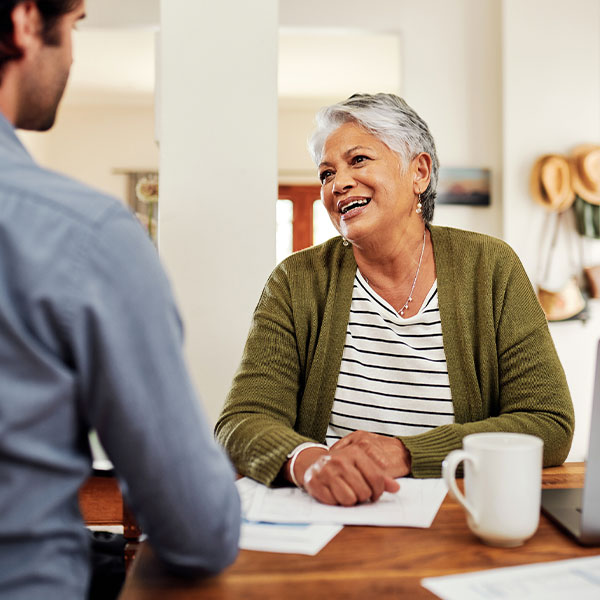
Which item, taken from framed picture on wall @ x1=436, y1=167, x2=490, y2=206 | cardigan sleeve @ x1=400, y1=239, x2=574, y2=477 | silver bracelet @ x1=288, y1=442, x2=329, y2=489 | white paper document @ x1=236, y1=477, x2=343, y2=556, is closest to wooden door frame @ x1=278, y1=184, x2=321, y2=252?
framed picture on wall @ x1=436, y1=167, x2=490, y2=206

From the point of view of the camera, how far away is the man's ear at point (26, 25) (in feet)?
1.89

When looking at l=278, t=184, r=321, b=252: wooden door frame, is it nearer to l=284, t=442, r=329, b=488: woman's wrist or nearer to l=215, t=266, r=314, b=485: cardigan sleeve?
l=215, t=266, r=314, b=485: cardigan sleeve

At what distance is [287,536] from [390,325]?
0.70m

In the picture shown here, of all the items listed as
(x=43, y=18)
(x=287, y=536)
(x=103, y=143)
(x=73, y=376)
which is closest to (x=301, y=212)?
(x=103, y=143)

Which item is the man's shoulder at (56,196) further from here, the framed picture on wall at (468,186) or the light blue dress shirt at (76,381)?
the framed picture on wall at (468,186)

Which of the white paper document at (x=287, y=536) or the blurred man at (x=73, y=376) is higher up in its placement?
the blurred man at (x=73, y=376)

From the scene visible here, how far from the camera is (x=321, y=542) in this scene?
0.75 meters

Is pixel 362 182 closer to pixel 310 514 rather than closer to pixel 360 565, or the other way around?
pixel 310 514

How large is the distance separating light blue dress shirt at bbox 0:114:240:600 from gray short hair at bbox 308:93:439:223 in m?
0.95

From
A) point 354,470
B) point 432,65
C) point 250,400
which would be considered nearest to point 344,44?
point 432,65

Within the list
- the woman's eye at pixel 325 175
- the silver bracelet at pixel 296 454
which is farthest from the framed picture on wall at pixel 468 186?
the silver bracelet at pixel 296 454

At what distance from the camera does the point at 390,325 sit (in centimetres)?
142

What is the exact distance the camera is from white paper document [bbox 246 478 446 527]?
2.71 feet

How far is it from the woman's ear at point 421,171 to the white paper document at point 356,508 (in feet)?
2.50
